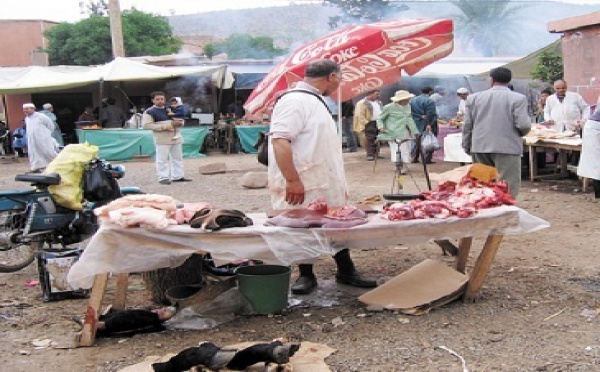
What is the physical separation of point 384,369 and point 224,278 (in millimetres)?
1832

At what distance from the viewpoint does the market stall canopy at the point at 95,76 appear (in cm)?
1977

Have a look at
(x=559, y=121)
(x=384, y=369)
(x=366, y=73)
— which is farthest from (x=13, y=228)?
(x=559, y=121)

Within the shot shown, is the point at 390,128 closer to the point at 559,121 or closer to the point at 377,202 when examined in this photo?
the point at 559,121

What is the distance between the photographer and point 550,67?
668 inches

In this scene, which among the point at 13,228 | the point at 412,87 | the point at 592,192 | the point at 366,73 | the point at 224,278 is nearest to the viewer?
the point at 224,278

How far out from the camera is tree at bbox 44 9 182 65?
34.1 metres

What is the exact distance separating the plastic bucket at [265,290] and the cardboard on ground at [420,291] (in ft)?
2.08

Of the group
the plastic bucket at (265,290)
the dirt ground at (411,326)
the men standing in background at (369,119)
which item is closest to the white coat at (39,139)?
the dirt ground at (411,326)

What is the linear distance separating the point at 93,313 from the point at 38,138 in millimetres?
8843

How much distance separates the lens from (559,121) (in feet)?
39.0

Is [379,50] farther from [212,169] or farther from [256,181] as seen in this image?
[212,169]

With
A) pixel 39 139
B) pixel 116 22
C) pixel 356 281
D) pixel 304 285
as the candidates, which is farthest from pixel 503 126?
pixel 116 22

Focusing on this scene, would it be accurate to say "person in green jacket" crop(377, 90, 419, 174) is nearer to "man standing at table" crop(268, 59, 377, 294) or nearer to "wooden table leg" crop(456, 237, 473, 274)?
"wooden table leg" crop(456, 237, 473, 274)

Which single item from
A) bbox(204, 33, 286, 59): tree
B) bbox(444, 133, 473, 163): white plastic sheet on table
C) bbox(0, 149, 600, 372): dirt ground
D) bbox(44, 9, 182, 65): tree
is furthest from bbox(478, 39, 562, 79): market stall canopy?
bbox(44, 9, 182, 65): tree
